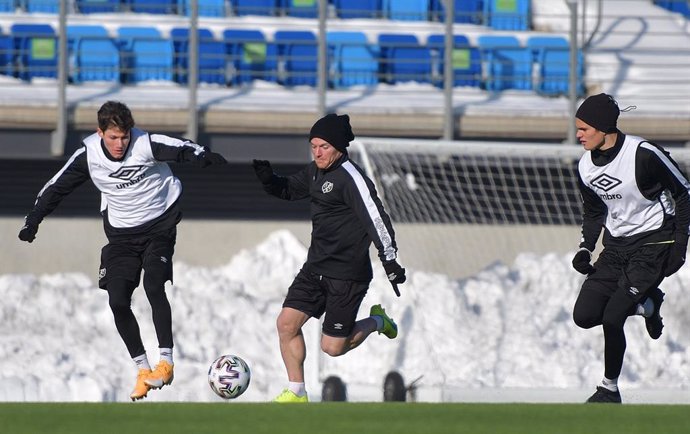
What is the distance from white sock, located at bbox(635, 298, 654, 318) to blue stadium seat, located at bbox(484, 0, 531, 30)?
11.4m

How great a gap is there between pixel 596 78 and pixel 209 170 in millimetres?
5393

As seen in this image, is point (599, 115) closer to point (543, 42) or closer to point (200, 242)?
point (200, 242)

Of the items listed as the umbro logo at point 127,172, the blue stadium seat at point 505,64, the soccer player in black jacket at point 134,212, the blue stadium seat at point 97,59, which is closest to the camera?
the soccer player in black jacket at point 134,212

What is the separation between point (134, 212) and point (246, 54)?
30.3ft

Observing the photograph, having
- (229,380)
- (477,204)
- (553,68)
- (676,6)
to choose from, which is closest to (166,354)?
(229,380)

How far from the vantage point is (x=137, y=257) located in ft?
29.8

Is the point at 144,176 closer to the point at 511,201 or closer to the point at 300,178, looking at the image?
the point at 300,178

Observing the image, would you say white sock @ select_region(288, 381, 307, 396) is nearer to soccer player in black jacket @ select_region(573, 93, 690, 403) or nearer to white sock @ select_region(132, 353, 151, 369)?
white sock @ select_region(132, 353, 151, 369)

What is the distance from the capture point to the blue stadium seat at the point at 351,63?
59.4 ft

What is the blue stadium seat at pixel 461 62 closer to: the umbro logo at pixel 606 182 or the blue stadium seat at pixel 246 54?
the blue stadium seat at pixel 246 54

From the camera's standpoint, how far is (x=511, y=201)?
16.5m

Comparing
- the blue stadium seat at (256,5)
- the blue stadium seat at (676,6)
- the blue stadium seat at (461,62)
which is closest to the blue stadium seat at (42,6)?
the blue stadium seat at (256,5)

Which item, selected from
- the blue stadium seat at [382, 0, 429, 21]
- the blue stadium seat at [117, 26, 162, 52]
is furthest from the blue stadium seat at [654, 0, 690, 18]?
the blue stadium seat at [117, 26, 162, 52]

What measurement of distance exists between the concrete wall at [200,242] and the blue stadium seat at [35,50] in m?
1.91
